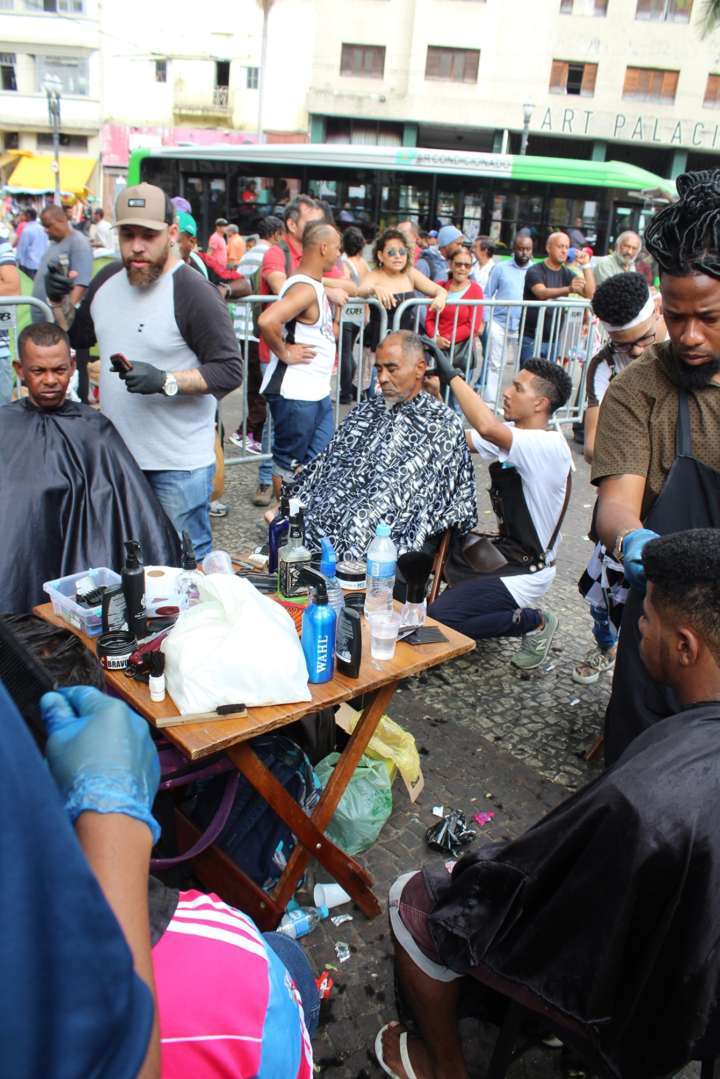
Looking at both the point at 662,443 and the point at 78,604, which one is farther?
the point at 78,604

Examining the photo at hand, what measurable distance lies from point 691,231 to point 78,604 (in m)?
2.10

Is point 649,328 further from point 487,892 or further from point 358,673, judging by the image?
point 487,892

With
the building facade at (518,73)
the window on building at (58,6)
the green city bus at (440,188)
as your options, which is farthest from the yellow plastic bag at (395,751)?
the window on building at (58,6)

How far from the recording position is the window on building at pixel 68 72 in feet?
122

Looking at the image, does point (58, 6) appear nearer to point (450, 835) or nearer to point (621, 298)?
point (621, 298)

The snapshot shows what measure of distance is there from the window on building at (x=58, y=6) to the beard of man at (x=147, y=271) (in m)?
43.2

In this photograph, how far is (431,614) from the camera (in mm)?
3609

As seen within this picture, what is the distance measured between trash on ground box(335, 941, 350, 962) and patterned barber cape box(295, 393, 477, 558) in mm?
1653

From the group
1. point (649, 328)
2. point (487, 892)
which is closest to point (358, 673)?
point (487, 892)

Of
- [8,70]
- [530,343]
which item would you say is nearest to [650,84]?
[8,70]

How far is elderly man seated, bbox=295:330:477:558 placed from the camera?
3.65 m

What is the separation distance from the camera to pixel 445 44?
1282 inches

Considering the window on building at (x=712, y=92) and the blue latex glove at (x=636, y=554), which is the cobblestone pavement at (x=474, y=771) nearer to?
the blue latex glove at (x=636, y=554)

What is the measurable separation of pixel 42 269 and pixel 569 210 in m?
11.2
